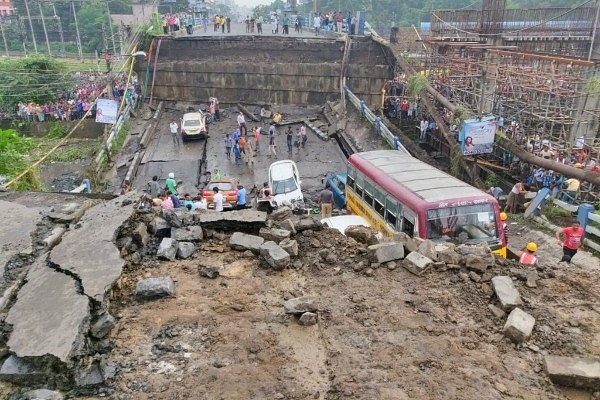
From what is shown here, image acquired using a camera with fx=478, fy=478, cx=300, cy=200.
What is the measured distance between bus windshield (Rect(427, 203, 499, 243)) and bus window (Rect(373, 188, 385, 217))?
1970 mm

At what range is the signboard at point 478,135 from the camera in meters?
15.2

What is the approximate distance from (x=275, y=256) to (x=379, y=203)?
18.1ft

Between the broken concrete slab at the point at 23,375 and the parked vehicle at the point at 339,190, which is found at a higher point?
the broken concrete slab at the point at 23,375

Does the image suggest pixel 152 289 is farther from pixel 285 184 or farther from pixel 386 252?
pixel 285 184

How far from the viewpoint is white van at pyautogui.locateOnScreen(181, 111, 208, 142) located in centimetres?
2450

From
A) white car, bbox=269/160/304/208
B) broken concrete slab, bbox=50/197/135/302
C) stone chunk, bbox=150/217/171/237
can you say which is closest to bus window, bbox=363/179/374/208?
white car, bbox=269/160/304/208

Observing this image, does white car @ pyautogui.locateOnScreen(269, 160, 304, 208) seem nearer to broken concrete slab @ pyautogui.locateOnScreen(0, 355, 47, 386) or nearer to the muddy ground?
the muddy ground

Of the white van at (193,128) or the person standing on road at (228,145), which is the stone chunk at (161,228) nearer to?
the person standing on road at (228,145)

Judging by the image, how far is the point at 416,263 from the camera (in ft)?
22.0

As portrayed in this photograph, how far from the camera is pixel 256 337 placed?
17.9 feet

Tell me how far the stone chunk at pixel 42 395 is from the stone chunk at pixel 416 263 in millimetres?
4502

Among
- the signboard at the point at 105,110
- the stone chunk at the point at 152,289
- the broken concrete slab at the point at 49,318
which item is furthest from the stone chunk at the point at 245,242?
the signboard at the point at 105,110

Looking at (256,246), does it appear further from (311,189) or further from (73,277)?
(311,189)

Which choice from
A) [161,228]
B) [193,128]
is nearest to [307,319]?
[161,228]
